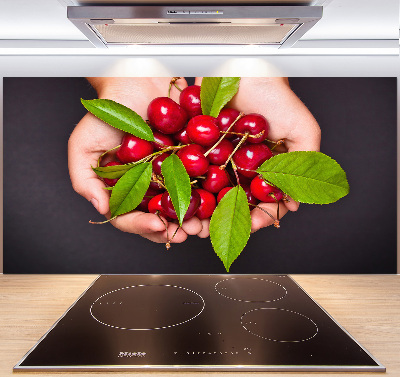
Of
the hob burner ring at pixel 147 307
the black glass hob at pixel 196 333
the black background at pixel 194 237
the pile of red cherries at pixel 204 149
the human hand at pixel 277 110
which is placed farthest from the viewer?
the black background at pixel 194 237

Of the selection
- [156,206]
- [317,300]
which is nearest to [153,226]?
[156,206]

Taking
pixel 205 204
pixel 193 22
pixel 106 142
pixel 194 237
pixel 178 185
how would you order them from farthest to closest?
pixel 194 237
pixel 106 142
pixel 205 204
pixel 178 185
pixel 193 22

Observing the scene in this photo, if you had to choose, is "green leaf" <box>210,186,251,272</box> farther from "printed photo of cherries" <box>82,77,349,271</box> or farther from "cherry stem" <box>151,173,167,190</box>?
"cherry stem" <box>151,173,167,190</box>

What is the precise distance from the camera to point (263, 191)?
90 cm

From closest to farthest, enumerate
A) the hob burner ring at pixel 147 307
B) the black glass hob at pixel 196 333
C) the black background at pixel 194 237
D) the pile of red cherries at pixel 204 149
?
the black glass hob at pixel 196 333
the hob burner ring at pixel 147 307
the pile of red cherries at pixel 204 149
the black background at pixel 194 237

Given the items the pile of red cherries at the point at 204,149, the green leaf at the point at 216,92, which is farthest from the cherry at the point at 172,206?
the green leaf at the point at 216,92

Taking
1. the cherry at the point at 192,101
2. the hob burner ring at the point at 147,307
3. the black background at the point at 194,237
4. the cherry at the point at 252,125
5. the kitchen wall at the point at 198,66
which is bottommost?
the hob burner ring at the point at 147,307

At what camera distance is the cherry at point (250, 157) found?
92 centimetres

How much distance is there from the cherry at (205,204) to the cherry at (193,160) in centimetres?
5

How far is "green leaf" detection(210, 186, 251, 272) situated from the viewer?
2.65ft

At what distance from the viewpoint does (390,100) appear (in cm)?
114

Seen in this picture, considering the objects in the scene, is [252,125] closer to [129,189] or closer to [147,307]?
[129,189]

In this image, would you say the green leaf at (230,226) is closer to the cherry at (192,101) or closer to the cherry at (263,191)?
the cherry at (263,191)

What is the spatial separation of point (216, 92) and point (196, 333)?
54 centimetres
